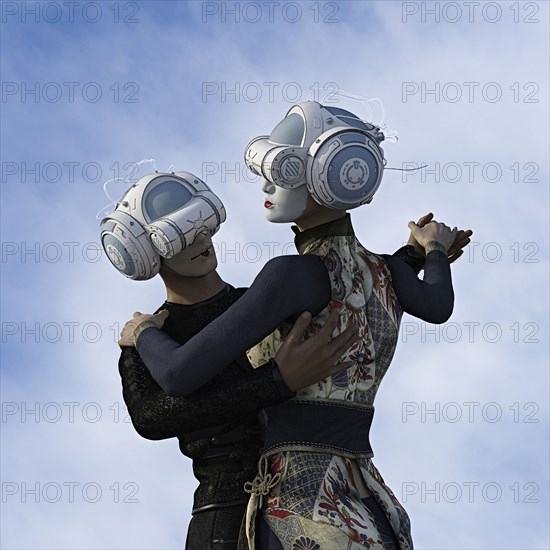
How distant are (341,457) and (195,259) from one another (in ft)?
3.92

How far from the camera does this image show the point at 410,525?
18.5 feet

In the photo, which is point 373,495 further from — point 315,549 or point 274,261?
point 274,261

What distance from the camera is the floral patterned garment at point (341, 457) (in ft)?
17.1

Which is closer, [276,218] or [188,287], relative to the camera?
[276,218]

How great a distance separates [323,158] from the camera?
541 cm

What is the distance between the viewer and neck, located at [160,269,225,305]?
19.5ft

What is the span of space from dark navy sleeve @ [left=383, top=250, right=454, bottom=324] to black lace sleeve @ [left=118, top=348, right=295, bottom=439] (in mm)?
825

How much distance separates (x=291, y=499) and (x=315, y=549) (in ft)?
0.82

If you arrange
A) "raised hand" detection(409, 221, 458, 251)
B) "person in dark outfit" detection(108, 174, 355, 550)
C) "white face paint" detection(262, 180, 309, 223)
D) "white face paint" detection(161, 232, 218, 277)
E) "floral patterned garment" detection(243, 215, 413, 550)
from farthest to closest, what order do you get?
"raised hand" detection(409, 221, 458, 251) < "white face paint" detection(161, 232, 218, 277) < "white face paint" detection(262, 180, 309, 223) < "person in dark outfit" detection(108, 174, 355, 550) < "floral patterned garment" detection(243, 215, 413, 550)

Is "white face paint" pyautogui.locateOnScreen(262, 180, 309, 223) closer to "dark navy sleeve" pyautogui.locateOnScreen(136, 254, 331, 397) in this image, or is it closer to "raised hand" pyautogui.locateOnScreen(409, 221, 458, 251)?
"dark navy sleeve" pyautogui.locateOnScreen(136, 254, 331, 397)

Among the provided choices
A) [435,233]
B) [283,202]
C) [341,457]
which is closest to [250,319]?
[283,202]

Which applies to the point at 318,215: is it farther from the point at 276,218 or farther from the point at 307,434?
the point at 307,434

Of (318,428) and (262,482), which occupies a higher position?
(318,428)

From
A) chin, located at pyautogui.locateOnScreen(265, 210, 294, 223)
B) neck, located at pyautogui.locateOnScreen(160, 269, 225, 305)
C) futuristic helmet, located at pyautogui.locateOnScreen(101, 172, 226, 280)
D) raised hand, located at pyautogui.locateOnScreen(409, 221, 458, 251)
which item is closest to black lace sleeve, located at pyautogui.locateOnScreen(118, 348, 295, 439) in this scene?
neck, located at pyautogui.locateOnScreen(160, 269, 225, 305)
